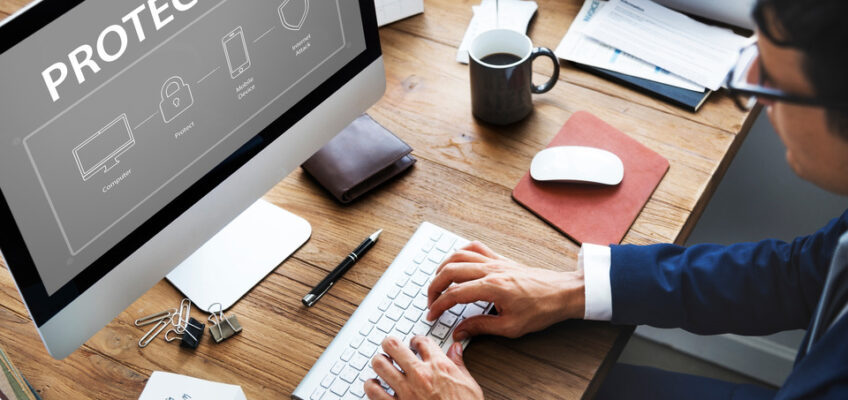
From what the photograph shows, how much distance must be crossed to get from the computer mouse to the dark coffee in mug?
0.51ft

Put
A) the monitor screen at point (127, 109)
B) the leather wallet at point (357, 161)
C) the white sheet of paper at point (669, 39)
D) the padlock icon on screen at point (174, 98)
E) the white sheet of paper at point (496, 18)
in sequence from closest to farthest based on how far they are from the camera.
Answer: the monitor screen at point (127, 109) < the padlock icon on screen at point (174, 98) < the leather wallet at point (357, 161) < the white sheet of paper at point (669, 39) < the white sheet of paper at point (496, 18)

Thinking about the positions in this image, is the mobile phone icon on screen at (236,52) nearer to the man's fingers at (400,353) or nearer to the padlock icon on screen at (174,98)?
the padlock icon on screen at (174,98)

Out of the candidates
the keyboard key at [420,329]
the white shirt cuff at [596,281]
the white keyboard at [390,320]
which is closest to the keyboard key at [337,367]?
the white keyboard at [390,320]

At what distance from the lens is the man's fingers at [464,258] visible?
1.03 m

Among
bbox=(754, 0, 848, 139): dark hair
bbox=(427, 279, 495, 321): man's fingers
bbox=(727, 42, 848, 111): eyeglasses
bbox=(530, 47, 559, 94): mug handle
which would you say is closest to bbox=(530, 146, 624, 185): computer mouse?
bbox=(530, 47, 559, 94): mug handle

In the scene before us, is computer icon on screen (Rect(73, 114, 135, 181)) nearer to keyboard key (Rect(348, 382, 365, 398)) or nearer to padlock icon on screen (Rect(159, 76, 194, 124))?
padlock icon on screen (Rect(159, 76, 194, 124))

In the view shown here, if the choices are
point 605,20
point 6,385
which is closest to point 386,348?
point 6,385

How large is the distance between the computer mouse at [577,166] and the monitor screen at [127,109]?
358 mm

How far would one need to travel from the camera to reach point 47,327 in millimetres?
845

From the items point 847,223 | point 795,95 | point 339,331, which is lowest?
point 339,331

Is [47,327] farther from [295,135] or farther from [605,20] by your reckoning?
[605,20]

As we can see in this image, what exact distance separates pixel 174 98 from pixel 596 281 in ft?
1.85

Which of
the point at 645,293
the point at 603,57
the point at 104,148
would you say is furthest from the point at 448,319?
the point at 603,57

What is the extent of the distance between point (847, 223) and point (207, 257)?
2.74ft
